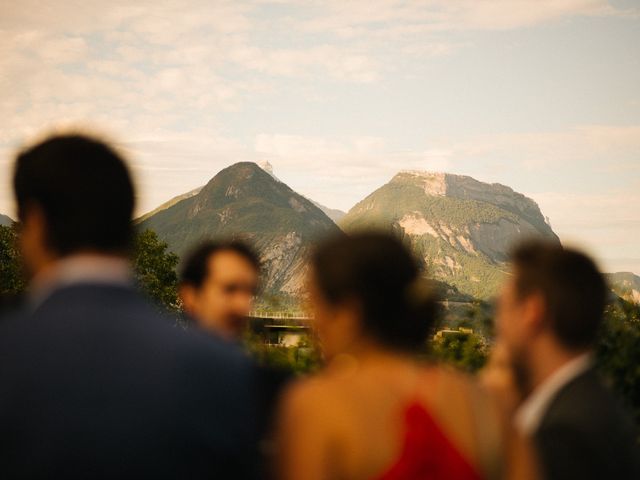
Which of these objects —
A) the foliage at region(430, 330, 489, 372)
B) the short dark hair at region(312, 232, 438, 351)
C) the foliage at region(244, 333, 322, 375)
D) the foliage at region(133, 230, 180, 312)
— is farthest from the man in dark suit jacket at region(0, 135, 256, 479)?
the foliage at region(133, 230, 180, 312)

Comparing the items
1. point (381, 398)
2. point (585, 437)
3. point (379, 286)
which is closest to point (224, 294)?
point (585, 437)

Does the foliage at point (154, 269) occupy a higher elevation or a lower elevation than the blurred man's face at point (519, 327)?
lower

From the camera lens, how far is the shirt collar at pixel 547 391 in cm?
305

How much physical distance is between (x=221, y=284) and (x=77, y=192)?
3239 millimetres

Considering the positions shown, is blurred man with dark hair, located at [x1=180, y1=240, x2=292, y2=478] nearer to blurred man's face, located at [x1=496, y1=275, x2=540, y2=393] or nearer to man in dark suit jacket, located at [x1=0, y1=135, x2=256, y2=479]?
blurred man's face, located at [x1=496, y1=275, x2=540, y2=393]

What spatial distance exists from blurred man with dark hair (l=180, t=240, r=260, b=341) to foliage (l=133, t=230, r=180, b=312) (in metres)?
66.3

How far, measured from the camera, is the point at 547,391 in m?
3.10

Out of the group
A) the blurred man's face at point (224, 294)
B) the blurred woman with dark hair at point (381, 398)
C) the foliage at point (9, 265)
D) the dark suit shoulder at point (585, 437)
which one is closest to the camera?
the blurred woman with dark hair at point (381, 398)

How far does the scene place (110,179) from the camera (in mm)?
2355

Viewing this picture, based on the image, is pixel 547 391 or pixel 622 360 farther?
pixel 622 360

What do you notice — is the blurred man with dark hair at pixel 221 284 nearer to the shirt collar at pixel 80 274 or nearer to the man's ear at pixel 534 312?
the man's ear at pixel 534 312

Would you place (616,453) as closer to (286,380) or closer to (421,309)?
(421,309)

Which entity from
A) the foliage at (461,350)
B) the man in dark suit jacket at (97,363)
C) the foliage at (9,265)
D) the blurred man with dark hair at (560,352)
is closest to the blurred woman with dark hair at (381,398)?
the man in dark suit jacket at (97,363)

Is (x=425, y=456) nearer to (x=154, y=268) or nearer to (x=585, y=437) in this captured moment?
(x=585, y=437)
